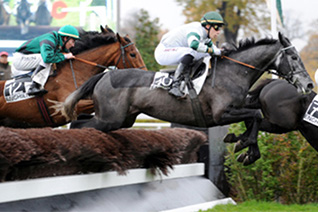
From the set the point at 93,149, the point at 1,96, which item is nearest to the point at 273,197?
the point at 93,149

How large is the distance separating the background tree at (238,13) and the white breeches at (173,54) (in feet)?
78.1

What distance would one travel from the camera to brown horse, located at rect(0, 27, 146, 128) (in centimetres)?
689

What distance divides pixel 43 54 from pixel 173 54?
5.25 ft

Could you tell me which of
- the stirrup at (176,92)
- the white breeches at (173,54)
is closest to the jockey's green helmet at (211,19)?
the white breeches at (173,54)

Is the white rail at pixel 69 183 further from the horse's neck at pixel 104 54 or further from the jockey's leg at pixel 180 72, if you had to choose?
the horse's neck at pixel 104 54

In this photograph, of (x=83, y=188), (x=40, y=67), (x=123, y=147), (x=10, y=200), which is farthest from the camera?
(x=40, y=67)

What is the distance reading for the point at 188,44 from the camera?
6.05m

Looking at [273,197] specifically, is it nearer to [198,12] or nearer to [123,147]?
[123,147]

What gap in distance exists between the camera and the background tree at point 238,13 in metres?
30.0

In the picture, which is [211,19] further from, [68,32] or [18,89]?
[18,89]

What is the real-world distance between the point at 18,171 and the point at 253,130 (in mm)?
2575

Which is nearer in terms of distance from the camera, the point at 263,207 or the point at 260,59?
the point at 260,59

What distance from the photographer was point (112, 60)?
292 inches

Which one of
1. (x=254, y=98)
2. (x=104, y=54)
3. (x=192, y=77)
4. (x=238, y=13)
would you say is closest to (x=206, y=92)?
(x=192, y=77)
